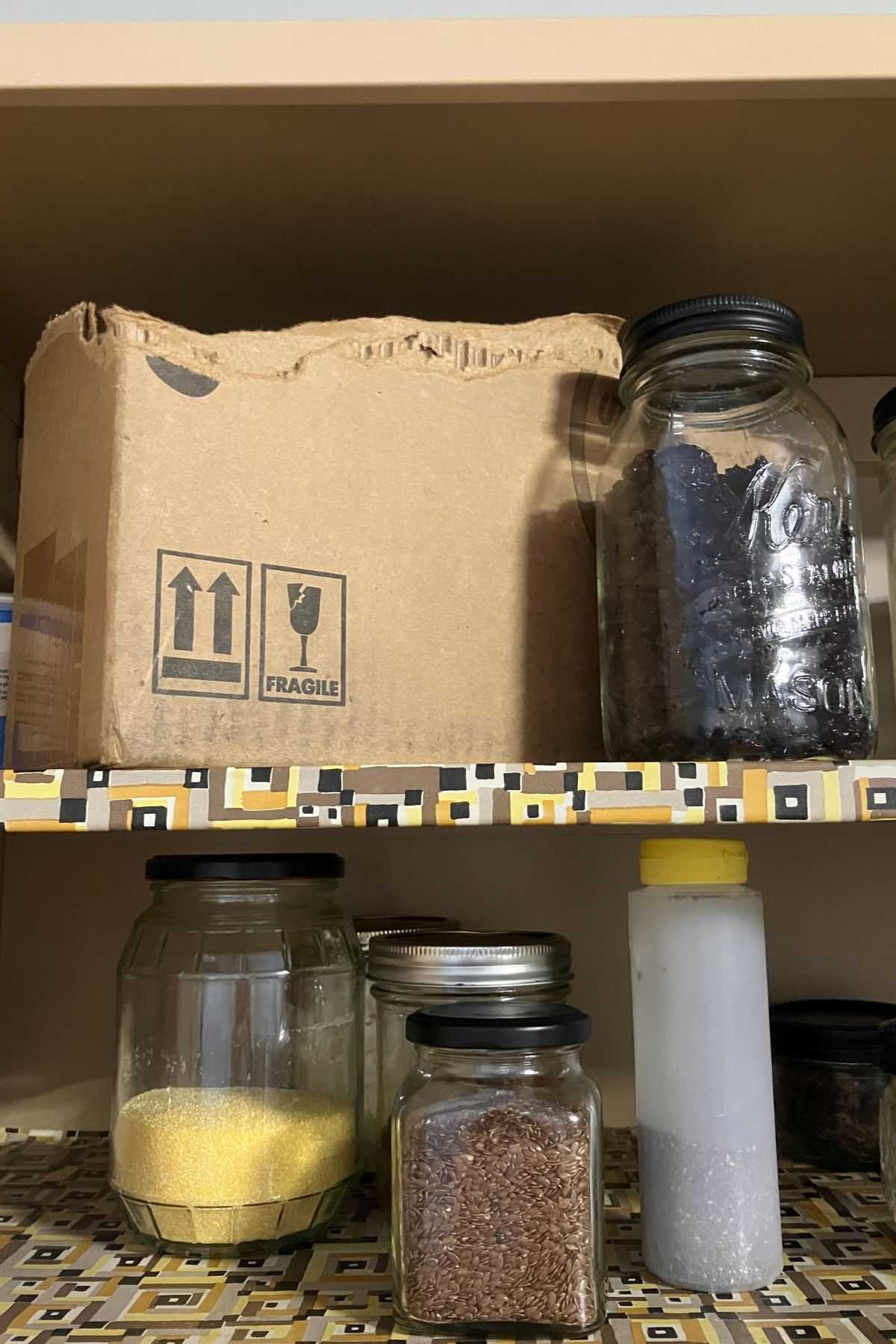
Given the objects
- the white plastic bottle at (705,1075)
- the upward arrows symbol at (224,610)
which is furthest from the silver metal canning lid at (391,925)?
the upward arrows symbol at (224,610)

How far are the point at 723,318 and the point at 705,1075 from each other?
0.45 m

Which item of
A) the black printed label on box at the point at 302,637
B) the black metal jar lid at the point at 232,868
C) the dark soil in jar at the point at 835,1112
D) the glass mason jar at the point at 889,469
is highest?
the glass mason jar at the point at 889,469

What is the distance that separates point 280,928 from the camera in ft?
2.42

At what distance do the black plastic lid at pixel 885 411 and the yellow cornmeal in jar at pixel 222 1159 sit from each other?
602 millimetres

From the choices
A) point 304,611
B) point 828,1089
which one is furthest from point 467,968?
point 828,1089

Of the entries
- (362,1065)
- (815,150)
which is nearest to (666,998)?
(362,1065)

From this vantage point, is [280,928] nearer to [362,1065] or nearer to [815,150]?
[362,1065]

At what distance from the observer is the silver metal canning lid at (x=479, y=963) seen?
2.15 ft

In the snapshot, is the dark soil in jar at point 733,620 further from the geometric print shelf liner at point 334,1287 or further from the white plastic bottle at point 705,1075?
the geometric print shelf liner at point 334,1287

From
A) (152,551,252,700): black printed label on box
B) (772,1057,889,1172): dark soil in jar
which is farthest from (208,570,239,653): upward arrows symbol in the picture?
(772,1057,889,1172): dark soil in jar

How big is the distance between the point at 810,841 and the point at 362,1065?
1.51 feet

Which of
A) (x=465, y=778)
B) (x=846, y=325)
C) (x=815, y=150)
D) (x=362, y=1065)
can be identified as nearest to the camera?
(x=465, y=778)

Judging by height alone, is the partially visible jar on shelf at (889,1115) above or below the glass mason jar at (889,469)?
below

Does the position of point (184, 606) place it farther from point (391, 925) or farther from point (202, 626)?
point (391, 925)
